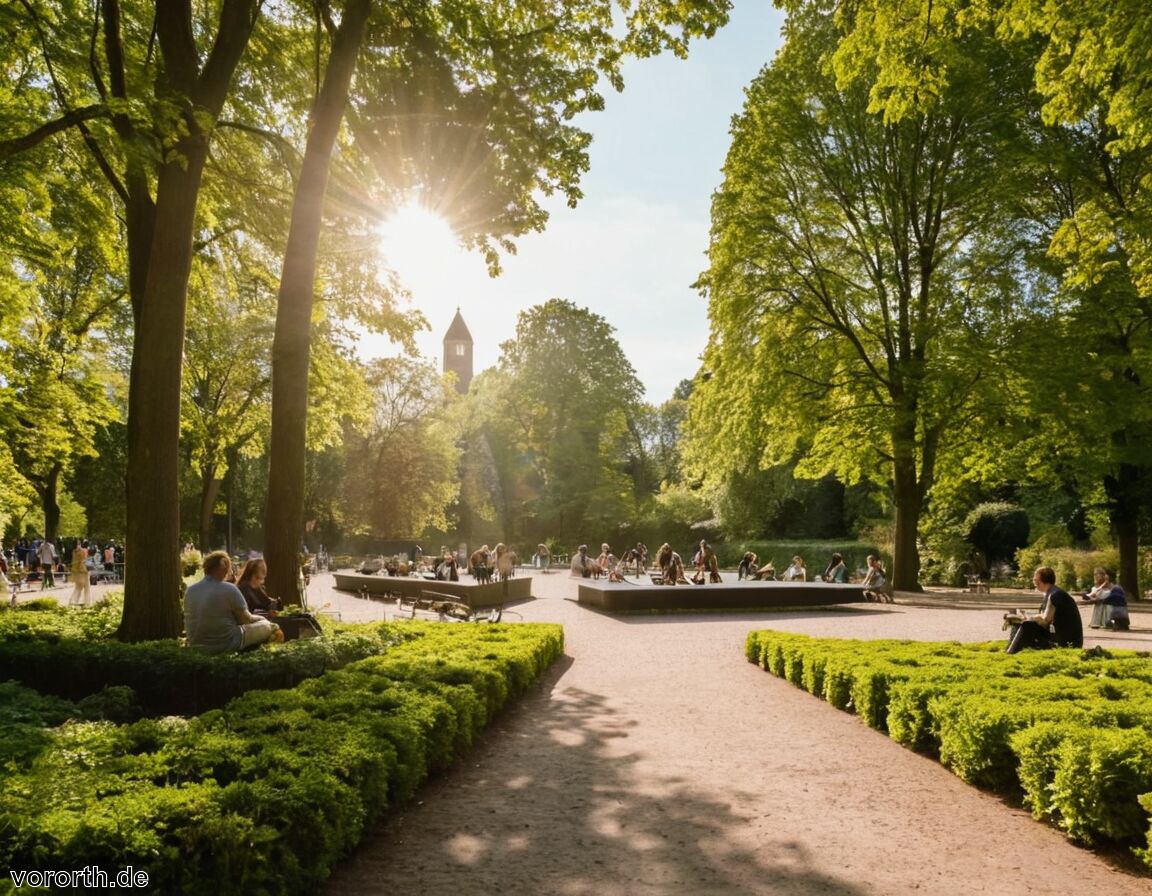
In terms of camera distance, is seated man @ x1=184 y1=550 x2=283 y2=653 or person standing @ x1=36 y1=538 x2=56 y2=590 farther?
person standing @ x1=36 y1=538 x2=56 y2=590

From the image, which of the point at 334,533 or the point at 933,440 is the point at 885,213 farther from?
the point at 334,533

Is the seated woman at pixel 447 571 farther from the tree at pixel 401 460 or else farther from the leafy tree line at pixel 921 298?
the tree at pixel 401 460

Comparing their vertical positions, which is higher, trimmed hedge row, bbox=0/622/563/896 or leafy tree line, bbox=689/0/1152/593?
leafy tree line, bbox=689/0/1152/593

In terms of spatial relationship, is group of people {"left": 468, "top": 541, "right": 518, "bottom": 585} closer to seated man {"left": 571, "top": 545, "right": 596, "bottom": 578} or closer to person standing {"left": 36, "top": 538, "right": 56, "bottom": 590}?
seated man {"left": 571, "top": 545, "right": 596, "bottom": 578}

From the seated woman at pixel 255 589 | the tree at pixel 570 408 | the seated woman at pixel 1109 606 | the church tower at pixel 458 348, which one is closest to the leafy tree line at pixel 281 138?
the seated woman at pixel 255 589

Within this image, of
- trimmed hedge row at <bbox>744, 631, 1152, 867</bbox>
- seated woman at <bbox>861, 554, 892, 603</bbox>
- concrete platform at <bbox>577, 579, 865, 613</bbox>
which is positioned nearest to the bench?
seated woman at <bbox>861, 554, 892, 603</bbox>

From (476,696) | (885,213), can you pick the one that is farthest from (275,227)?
(885,213)

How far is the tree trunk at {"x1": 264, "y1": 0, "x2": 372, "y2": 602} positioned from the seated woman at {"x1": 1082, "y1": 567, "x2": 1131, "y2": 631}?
14.6 metres

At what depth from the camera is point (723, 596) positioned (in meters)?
19.9

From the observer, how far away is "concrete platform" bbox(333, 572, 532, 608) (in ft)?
67.9

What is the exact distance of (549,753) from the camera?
6914mm

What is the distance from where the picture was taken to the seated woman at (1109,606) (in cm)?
1493

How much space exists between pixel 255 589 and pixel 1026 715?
831cm

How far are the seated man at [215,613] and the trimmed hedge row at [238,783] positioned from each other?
4.84 ft
